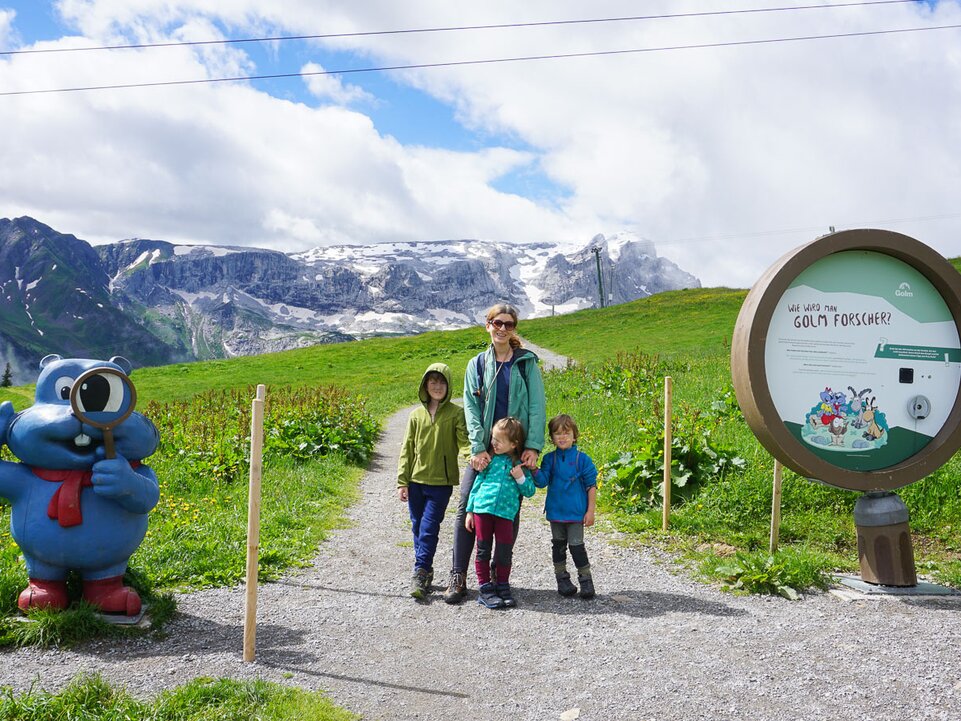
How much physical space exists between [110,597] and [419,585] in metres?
2.18

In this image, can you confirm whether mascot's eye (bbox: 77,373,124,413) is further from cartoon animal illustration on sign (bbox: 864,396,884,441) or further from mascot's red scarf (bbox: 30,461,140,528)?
cartoon animal illustration on sign (bbox: 864,396,884,441)

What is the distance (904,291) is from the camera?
6.11m

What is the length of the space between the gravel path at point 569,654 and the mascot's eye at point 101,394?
4.95ft

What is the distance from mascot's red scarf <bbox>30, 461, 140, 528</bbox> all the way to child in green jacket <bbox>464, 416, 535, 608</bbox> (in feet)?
8.82

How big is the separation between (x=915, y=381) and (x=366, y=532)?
5.53 metres

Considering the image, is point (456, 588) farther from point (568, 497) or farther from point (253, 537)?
point (253, 537)

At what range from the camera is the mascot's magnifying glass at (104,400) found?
16.3ft

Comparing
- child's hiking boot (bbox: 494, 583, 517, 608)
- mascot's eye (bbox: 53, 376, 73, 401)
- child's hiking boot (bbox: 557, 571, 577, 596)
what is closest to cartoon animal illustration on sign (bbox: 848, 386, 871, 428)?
child's hiking boot (bbox: 557, 571, 577, 596)

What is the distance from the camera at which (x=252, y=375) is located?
36375 mm

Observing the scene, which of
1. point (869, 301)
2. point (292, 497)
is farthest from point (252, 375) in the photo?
point (869, 301)

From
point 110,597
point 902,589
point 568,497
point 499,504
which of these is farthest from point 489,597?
point 902,589

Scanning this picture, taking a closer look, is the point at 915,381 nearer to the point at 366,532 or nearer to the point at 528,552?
the point at 528,552

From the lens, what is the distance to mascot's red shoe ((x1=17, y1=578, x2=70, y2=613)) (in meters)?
4.94

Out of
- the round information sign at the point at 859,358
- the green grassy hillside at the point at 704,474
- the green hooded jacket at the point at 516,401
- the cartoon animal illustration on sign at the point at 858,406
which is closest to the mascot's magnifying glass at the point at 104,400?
the green hooded jacket at the point at 516,401
